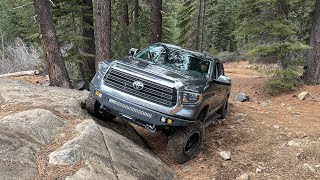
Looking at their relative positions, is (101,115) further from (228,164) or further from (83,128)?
(228,164)

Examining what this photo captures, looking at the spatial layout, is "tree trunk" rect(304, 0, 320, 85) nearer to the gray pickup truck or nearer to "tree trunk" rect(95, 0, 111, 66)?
the gray pickup truck

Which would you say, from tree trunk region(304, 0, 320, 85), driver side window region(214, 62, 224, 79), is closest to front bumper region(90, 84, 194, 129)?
driver side window region(214, 62, 224, 79)

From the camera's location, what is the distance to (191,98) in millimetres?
6484

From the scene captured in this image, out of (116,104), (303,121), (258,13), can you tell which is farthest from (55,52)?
(258,13)

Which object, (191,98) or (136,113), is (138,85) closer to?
(136,113)

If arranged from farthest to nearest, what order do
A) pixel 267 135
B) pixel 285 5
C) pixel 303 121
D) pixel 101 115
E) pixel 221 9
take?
pixel 221 9, pixel 285 5, pixel 303 121, pixel 267 135, pixel 101 115

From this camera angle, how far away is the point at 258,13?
45.8ft

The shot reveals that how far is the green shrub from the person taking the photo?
42.2ft

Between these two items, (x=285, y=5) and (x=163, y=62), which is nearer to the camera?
(x=163, y=62)

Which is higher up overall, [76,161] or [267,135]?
[76,161]

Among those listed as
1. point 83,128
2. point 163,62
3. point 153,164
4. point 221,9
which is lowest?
point 221,9

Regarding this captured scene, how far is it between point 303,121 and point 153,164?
17.5ft

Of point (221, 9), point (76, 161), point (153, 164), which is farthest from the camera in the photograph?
point (221, 9)

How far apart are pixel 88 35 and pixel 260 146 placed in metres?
8.64
